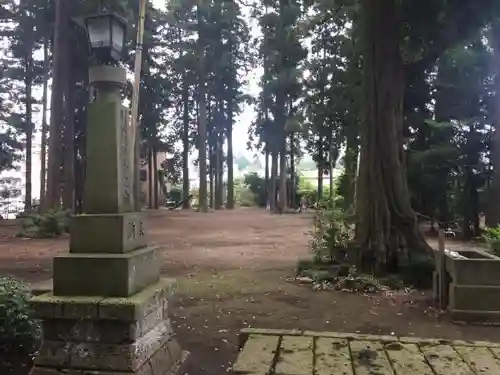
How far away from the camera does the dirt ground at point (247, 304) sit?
484 centimetres

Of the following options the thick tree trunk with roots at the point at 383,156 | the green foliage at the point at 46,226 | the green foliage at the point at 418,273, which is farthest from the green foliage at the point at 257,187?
the green foliage at the point at 418,273

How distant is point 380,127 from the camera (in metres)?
8.20

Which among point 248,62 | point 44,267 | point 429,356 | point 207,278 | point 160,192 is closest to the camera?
point 429,356

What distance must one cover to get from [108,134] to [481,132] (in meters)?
12.8

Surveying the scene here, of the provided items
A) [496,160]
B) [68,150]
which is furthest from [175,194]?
[496,160]

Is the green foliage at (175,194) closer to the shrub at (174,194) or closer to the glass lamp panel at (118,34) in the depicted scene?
the shrub at (174,194)

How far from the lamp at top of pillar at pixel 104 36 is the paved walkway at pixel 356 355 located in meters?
2.37

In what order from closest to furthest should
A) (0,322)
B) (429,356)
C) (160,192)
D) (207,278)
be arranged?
(429,356)
(0,322)
(207,278)
(160,192)

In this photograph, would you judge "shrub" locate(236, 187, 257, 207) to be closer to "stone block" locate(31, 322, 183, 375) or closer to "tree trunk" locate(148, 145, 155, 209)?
"tree trunk" locate(148, 145, 155, 209)

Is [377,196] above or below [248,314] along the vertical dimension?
above

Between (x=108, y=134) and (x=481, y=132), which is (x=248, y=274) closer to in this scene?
(x=108, y=134)

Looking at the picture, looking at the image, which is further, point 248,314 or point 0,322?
point 248,314

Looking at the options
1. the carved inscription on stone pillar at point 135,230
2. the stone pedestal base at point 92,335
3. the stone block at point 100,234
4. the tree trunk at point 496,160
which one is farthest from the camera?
the tree trunk at point 496,160

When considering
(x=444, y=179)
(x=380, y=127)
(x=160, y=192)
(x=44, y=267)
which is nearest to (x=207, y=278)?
(x=44, y=267)
